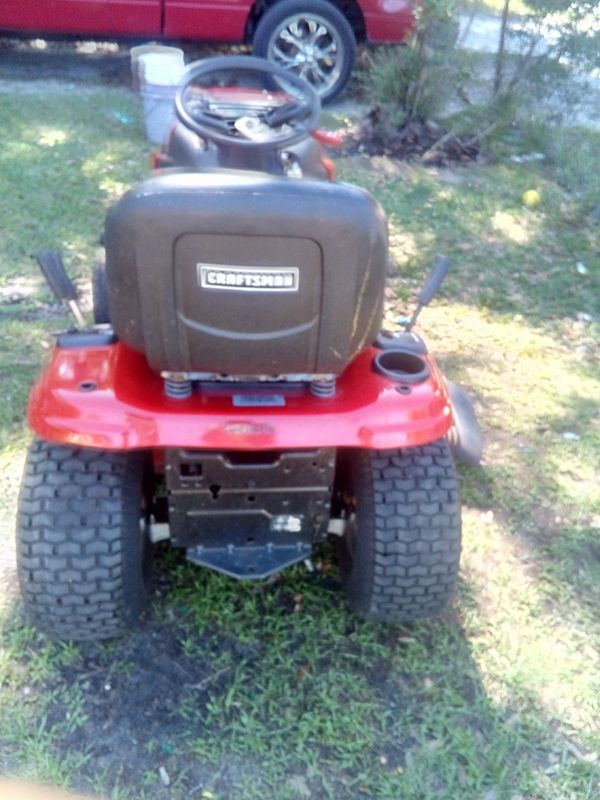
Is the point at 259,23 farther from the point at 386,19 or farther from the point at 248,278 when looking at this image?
the point at 248,278

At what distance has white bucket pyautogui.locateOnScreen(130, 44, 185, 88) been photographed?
6113 millimetres

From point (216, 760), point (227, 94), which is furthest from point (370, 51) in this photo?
point (216, 760)

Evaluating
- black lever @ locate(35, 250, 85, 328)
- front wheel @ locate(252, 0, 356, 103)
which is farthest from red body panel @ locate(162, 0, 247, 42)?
black lever @ locate(35, 250, 85, 328)

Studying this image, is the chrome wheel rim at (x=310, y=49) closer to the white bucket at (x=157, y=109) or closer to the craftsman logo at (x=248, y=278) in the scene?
the white bucket at (x=157, y=109)

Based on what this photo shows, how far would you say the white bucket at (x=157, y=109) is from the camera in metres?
6.01

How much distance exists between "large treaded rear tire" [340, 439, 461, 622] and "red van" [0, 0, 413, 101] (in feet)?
17.5

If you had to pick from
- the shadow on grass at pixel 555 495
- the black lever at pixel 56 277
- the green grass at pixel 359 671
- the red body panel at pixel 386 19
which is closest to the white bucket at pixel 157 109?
the red body panel at pixel 386 19

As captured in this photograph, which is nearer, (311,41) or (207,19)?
(311,41)

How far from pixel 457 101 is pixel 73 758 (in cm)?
608

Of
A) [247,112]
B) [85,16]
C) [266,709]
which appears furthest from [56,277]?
[85,16]

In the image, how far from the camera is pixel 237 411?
89.5 inches

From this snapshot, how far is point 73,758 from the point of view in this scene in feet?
7.52

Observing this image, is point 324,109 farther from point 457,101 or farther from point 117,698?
point 117,698

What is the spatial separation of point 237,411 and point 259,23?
5.66 meters
